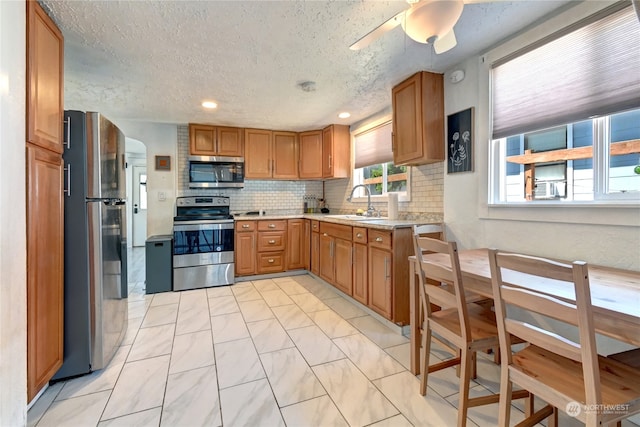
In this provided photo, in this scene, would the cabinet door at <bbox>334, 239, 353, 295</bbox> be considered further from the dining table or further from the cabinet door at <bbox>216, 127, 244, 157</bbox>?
the cabinet door at <bbox>216, 127, 244, 157</bbox>

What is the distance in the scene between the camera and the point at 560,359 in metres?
1.17

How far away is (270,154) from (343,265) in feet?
7.39

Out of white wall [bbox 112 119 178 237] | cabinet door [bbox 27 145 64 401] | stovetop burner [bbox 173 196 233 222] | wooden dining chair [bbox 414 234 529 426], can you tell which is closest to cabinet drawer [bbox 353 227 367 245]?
wooden dining chair [bbox 414 234 529 426]

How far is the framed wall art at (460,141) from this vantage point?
7.67ft

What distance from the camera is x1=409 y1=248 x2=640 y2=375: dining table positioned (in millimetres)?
907

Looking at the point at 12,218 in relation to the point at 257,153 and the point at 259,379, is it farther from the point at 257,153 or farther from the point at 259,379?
the point at 257,153

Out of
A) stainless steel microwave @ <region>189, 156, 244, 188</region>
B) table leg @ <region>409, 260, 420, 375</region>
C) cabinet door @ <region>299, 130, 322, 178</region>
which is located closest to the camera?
table leg @ <region>409, 260, 420, 375</region>

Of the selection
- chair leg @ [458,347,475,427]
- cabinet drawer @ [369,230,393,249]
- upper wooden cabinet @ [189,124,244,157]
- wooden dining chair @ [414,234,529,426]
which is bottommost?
chair leg @ [458,347,475,427]

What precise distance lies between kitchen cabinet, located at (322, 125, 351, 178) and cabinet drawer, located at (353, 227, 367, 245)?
1.54 m

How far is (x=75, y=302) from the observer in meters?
1.78

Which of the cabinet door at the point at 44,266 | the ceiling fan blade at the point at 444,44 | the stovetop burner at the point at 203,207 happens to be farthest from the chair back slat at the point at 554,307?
the stovetop burner at the point at 203,207

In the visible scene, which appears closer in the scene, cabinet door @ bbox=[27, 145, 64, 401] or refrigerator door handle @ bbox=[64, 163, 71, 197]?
cabinet door @ bbox=[27, 145, 64, 401]

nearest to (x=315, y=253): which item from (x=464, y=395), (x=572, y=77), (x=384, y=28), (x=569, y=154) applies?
(x=464, y=395)

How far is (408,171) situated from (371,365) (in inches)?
78.1
